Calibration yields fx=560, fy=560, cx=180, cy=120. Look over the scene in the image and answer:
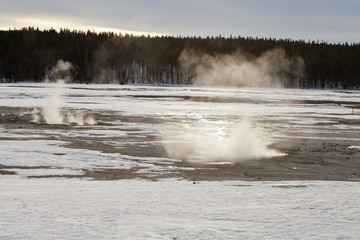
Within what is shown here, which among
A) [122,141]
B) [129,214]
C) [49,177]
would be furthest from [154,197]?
[122,141]

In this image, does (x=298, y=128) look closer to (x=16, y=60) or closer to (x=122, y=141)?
(x=122, y=141)

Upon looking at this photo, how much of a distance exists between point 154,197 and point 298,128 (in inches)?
603

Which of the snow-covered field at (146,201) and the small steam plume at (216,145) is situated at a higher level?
the snow-covered field at (146,201)

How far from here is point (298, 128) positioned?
74.3ft

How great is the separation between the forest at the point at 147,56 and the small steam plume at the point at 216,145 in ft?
383

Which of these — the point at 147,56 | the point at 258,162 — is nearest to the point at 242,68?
A: the point at 147,56

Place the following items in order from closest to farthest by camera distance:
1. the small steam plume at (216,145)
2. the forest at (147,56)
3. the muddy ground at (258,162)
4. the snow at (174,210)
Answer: the snow at (174,210) → the muddy ground at (258,162) → the small steam plume at (216,145) → the forest at (147,56)

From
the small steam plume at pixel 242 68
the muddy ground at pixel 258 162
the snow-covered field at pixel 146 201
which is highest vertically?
the small steam plume at pixel 242 68

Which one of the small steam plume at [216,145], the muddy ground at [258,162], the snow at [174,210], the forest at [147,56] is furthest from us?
the forest at [147,56]

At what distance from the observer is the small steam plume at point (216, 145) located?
45.8ft

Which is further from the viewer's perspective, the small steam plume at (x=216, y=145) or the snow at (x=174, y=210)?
the small steam plume at (x=216, y=145)

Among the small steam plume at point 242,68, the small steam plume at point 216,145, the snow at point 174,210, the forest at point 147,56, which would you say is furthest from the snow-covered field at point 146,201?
the forest at point 147,56

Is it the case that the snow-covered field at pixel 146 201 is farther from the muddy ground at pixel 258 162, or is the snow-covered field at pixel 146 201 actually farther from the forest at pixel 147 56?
the forest at pixel 147 56

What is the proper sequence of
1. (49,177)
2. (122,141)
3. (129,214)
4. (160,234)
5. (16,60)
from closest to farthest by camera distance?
1. (160,234)
2. (129,214)
3. (49,177)
4. (122,141)
5. (16,60)
